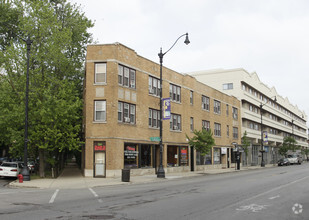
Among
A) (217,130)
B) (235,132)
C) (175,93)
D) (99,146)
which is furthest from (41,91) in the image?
(235,132)

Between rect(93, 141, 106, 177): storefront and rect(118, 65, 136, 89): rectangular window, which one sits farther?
rect(118, 65, 136, 89): rectangular window

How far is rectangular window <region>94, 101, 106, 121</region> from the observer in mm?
26386

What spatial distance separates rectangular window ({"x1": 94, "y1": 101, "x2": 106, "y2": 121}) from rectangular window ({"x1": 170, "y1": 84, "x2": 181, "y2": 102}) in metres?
9.94

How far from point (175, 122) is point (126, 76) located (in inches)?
360

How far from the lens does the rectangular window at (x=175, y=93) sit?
34438mm

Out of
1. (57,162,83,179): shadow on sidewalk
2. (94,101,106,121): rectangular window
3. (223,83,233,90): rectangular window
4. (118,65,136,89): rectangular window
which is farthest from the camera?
(223,83,233,90): rectangular window

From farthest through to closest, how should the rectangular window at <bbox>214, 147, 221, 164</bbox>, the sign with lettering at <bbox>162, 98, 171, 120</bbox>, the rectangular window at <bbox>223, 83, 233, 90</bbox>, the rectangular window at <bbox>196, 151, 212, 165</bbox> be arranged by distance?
the rectangular window at <bbox>223, 83, 233, 90</bbox>
the rectangular window at <bbox>214, 147, 221, 164</bbox>
the rectangular window at <bbox>196, 151, 212, 165</bbox>
the sign with lettering at <bbox>162, 98, 171, 120</bbox>

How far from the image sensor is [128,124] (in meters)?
27.7

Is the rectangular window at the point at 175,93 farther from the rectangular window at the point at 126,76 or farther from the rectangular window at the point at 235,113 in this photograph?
the rectangular window at the point at 235,113

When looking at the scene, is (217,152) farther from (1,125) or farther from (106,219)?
(106,219)

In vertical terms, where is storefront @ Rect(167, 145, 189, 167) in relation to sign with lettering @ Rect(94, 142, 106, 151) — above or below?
below

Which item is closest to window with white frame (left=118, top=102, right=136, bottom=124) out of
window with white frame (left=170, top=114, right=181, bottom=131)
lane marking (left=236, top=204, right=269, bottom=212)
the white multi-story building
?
window with white frame (left=170, top=114, right=181, bottom=131)

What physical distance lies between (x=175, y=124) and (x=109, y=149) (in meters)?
10.7

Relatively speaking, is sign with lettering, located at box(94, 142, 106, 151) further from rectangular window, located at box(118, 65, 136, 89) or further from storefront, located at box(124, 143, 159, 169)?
rectangular window, located at box(118, 65, 136, 89)
